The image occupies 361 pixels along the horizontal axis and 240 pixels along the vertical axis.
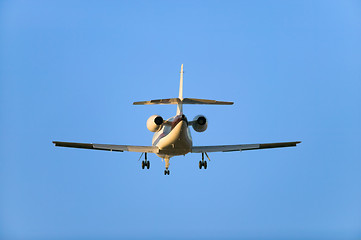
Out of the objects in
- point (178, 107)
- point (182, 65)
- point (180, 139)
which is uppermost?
point (182, 65)

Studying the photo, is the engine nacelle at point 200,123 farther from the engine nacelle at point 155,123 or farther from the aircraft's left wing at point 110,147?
the aircraft's left wing at point 110,147

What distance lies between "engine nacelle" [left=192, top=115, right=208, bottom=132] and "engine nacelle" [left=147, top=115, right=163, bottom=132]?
2416mm

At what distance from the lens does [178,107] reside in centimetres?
4706

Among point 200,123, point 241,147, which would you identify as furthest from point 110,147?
point 241,147

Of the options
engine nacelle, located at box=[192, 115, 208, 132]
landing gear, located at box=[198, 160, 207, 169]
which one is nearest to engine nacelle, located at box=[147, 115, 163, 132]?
engine nacelle, located at box=[192, 115, 208, 132]

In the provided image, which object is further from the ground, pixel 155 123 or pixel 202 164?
pixel 155 123

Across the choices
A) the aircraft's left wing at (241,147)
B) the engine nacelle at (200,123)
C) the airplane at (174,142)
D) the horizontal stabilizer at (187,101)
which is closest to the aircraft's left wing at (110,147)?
the airplane at (174,142)

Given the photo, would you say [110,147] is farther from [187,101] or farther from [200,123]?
[187,101]

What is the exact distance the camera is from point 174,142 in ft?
139

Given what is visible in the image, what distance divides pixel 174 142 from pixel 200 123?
2617mm

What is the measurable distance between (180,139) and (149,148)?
18.7 ft

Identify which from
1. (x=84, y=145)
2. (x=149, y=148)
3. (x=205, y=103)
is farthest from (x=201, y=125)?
(x=84, y=145)

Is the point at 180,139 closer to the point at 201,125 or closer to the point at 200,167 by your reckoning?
the point at 201,125

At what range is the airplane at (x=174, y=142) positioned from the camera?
4159 centimetres
